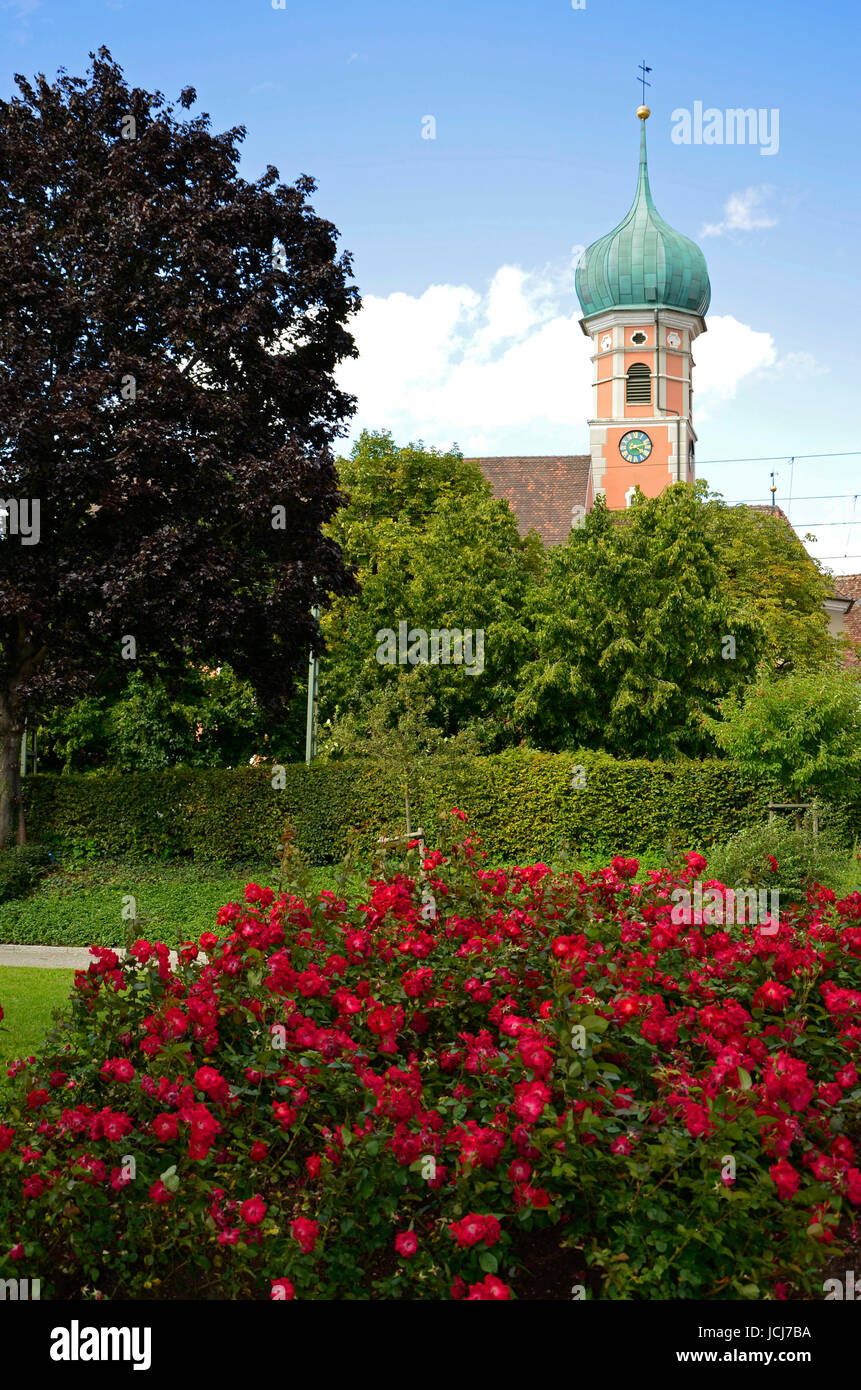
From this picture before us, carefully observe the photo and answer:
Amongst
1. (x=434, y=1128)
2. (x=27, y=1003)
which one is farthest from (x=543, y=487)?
(x=434, y=1128)

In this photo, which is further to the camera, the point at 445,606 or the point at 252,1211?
the point at 445,606

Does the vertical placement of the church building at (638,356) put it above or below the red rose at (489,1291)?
above

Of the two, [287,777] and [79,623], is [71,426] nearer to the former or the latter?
[79,623]

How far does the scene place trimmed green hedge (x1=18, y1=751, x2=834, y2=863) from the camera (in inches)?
825

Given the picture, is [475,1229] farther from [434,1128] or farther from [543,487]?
[543,487]

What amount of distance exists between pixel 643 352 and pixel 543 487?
6631mm

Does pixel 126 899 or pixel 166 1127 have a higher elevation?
pixel 166 1127

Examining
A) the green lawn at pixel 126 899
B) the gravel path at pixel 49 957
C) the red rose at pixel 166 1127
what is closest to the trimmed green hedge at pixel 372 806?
the green lawn at pixel 126 899

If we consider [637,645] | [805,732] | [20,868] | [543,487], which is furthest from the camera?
[543,487]

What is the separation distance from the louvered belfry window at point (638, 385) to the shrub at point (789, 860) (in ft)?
109

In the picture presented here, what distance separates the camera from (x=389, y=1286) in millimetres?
3660

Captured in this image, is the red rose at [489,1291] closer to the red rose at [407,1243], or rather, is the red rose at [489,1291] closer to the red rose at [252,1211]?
the red rose at [407,1243]

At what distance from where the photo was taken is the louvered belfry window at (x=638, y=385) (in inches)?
1879

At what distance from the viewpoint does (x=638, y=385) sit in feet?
157
